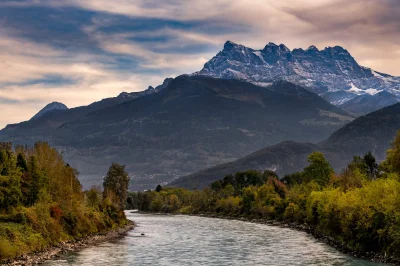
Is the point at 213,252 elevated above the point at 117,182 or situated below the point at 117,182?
below

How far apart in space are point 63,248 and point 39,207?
7735mm

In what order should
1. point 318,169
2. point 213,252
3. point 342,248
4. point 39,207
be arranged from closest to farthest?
1. point 342,248
2. point 213,252
3. point 39,207
4. point 318,169

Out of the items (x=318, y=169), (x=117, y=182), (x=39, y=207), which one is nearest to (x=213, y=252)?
(x=39, y=207)

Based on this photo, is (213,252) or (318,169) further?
(318,169)

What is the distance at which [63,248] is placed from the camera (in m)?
76.1

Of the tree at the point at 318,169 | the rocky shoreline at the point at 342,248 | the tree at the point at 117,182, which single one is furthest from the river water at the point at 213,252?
the tree at the point at 117,182

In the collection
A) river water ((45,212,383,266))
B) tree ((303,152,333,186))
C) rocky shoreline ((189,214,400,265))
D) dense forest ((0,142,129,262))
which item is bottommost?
river water ((45,212,383,266))

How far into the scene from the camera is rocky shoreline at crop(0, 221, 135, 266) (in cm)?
6104

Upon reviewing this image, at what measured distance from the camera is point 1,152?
270ft

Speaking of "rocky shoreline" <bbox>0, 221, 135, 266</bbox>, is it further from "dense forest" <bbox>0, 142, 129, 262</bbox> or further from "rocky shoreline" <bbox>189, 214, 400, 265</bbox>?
"rocky shoreline" <bbox>189, 214, 400, 265</bbox>

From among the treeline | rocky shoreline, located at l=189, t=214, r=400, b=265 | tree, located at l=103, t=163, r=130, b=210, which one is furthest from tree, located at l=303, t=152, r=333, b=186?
tree, located at l=103, t=163, r=130, b=210

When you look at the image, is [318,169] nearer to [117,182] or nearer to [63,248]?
[117,182]

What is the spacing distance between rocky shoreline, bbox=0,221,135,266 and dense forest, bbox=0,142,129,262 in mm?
1060

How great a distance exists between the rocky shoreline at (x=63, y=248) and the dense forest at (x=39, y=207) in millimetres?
1060
